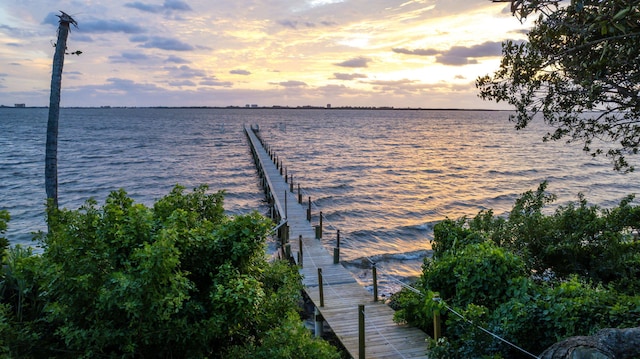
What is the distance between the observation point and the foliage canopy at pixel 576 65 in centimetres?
516

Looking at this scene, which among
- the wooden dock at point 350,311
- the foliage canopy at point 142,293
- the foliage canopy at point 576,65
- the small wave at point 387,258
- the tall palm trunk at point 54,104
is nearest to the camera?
the foliage canopy at point 142,293

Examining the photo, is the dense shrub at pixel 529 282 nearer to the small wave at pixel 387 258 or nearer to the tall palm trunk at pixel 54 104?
the small wave at pixel 387 258

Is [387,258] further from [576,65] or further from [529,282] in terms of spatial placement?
[576,65]

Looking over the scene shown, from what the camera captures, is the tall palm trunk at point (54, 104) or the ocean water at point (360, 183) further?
the ocean water at point (360, 183)

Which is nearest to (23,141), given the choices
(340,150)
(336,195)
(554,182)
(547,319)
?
(340,150)

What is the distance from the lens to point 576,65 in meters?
6.71

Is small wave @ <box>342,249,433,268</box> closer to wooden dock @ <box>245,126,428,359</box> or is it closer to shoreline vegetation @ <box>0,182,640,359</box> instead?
wooden dock @ <box>245,126,428,359</box>

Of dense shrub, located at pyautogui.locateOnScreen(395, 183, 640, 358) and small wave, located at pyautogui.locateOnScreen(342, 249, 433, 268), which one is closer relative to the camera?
dense shrub, located at pyautogui.locateOnScreen(395, 183, 640, 358)

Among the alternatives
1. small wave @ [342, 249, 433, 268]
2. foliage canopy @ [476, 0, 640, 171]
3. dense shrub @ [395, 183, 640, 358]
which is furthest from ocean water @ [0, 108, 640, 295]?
foliage canopy @ [476, 0, 640, 171]

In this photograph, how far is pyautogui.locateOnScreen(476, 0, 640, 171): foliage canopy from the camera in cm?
516

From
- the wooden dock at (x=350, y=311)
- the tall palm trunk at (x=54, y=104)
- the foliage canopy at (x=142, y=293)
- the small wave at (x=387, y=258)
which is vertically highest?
the tall palm trunk at (x=54, y=104)

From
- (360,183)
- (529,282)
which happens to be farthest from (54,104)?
(360,183)

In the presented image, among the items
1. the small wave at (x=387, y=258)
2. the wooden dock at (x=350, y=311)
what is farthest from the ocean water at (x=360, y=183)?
the wooden dock at (x=350, y=311)

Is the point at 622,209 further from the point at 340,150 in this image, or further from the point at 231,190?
the point at 340,150
